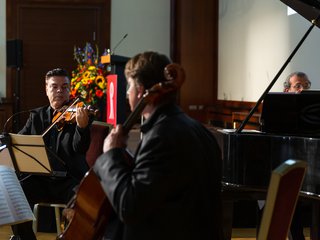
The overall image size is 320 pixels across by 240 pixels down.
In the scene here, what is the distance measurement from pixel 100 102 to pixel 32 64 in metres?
3.64

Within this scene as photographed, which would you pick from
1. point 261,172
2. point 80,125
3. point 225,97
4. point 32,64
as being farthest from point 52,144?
point 32,64

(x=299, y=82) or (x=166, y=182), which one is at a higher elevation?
(x=299, y=82)

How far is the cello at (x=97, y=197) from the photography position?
194 cm

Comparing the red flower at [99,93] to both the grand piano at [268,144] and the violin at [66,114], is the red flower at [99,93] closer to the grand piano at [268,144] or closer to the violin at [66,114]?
the violin at [66,114]

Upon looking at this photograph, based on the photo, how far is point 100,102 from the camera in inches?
243

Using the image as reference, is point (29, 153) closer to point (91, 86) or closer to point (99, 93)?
point (99, 93)

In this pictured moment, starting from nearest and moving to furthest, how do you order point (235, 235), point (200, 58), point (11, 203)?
point (11, 203), point (235, 235), point (200, 58)

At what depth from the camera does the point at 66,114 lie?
395cm

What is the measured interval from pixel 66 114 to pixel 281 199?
215 cm

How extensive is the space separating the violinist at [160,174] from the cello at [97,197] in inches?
1.0

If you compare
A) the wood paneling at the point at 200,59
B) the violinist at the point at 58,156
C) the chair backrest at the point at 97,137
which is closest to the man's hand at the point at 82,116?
the violinist at the point at 58,156

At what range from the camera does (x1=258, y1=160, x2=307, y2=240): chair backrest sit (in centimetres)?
196

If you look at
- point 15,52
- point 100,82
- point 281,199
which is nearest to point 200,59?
point 15,52

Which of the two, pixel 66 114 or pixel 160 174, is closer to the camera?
pixel 160 174
